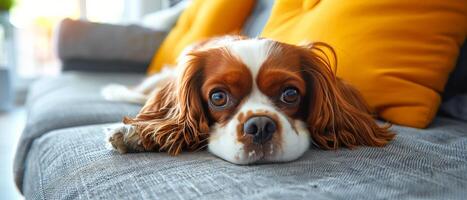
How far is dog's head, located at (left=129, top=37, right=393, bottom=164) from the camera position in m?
1.00

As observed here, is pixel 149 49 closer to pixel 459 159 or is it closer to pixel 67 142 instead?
pixel 67 142

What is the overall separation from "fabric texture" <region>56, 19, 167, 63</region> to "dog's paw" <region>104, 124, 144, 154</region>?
1836 mm

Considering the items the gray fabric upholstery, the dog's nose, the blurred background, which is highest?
the dog's nose

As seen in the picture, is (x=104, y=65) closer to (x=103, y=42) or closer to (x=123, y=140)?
(x=103, y=42)

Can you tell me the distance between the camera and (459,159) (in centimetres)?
100

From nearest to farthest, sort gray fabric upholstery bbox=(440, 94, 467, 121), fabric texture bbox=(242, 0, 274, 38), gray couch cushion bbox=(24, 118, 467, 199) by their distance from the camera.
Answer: gray couch cushion bbox=(24, 118, 467, 199) → gray fabric upholstery bbox=(440, 94, 467, 121) → fabric texture bbox=(242, 0, 274, 38)

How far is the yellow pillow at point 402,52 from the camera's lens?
1.33 metres

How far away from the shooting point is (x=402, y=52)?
1345 millimetres

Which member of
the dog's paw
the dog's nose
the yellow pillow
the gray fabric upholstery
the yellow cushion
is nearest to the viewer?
the dog's nose

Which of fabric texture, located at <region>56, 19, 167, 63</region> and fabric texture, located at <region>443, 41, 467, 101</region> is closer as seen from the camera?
fabric texture, located at <region>443, 41, 467, 101</region>

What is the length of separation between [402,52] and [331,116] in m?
0.33

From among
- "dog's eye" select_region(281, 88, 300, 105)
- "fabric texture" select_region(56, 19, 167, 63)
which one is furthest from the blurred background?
"dog's eye" select_region(281, 88, 300, 105)

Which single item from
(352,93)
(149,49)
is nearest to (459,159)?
(352,93)

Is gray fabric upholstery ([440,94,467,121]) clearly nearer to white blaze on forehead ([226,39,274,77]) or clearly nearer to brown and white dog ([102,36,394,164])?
brown and white dog ([102,36,394,164])
